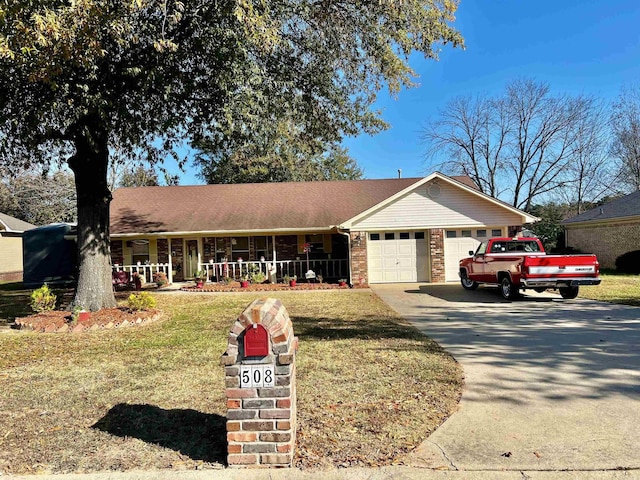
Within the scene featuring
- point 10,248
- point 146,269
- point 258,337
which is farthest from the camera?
point 10,248

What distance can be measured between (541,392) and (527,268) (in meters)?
7.79

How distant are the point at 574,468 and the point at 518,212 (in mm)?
15496

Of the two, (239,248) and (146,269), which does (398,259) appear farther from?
(146,269)

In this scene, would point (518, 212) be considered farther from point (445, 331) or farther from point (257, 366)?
point (257, 366)

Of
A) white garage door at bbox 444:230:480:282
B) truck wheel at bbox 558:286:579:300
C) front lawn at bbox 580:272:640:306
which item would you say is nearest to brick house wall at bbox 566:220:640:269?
front lawn at bbox 580:272:640:306

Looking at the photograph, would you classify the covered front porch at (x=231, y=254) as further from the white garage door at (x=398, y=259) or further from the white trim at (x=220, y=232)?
the white garage door at (x=398, y=259)

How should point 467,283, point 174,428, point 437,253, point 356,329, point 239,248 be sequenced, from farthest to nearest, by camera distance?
point 239,248 → point 437,253 → point 467,283 → point 356,329 → point 174,428

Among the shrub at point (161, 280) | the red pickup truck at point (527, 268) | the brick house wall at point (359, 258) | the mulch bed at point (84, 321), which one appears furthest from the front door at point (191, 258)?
the red pickup truck at point (527, 268)

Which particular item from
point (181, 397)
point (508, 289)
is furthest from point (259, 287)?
point (181, 397)

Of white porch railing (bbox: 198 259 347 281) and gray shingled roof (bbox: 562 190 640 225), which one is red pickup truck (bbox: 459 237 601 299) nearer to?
white porch railing (bbox: 198 259 347 281)

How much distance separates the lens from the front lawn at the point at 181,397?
3605 millimetres

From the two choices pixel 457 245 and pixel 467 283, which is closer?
pixel 467 283

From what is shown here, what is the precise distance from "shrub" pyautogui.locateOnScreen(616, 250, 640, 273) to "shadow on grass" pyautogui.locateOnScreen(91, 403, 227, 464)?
22.9 meters

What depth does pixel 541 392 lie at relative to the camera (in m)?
4.88
